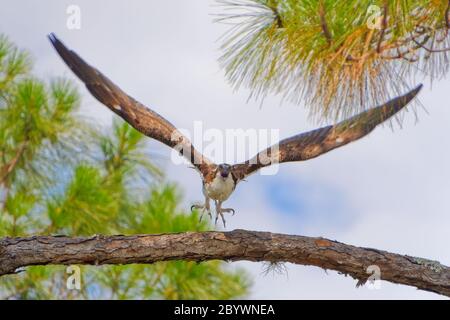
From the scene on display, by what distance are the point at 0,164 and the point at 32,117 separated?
59 centimetres

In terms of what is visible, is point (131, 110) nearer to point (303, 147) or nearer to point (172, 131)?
point (172, 131)

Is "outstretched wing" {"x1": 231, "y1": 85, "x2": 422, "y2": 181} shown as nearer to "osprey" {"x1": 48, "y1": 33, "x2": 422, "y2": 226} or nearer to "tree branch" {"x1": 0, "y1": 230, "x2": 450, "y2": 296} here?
"osprey" {"x1": 48, "y1": 33, "x2": 422, "y2": 226}

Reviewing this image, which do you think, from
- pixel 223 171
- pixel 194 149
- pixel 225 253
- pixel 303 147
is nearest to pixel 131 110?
pixel 194 149

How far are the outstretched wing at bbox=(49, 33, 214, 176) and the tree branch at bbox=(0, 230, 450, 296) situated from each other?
753 millimetres

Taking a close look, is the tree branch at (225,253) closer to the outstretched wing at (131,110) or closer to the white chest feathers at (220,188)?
the white chest feathers at (220,188)

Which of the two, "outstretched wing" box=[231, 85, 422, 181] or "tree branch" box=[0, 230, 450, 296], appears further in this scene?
"outstretched wing" box=[231, 85, 422, 181]

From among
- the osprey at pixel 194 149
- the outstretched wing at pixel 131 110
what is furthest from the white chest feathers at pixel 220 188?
the outstretched wing at pixel 131 110

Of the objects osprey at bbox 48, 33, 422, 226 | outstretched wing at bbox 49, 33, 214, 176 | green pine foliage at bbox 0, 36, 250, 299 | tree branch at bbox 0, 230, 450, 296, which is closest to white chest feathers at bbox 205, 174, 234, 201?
osprey at bbox 48, 33, 422, 226

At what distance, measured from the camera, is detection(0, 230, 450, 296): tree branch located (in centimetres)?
392

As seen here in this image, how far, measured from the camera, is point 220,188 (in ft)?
15.0

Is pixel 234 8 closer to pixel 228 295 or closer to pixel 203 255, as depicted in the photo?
pixel 203 255

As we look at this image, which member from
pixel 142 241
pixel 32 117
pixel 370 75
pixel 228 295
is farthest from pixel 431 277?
pixel 32 117

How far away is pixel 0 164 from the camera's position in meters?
8.98

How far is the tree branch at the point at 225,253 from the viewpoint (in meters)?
3.92
